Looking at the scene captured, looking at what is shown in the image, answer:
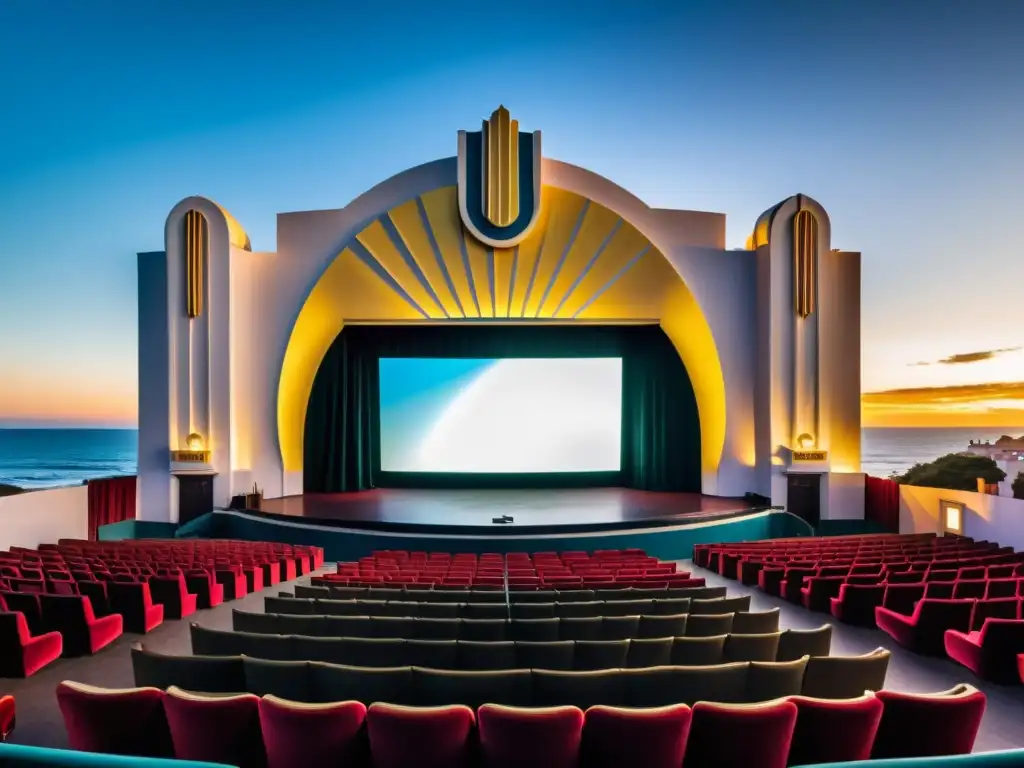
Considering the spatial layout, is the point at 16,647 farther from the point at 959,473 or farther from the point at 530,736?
the point at 959,473

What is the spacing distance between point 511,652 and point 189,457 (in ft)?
43.6

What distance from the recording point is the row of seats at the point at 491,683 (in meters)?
2.51

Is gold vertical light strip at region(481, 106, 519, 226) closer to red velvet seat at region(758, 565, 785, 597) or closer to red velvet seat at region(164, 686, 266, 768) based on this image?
red velvet seat at region(758, 565, 785, 597)

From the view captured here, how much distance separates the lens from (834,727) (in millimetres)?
2217

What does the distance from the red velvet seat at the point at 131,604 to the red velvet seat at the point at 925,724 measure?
5.58 meters

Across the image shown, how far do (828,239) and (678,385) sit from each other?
5775 mm

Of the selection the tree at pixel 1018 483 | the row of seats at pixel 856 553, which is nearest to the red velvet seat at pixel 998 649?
the row of seats at pixel 856 553

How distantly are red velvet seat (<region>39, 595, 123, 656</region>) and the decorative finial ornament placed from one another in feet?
37.1

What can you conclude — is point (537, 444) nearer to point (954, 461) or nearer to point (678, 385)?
point (678, 385)

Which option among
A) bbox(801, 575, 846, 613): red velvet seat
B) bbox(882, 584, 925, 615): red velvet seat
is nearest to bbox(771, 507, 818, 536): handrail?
bbox(801, 575, 846, 613): red velvet seat

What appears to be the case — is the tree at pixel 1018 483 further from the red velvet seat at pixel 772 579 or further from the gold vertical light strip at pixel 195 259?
the gold vertical light strip at pixel 195 259

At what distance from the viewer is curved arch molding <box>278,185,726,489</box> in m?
14.1

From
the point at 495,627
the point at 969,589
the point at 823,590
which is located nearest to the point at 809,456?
the point at 823,590

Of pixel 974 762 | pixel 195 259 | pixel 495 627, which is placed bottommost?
pixel 495 627
